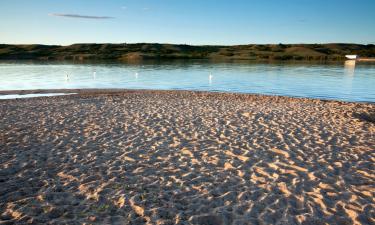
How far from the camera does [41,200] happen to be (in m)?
7.25

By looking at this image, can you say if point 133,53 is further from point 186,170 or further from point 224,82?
point 186,170

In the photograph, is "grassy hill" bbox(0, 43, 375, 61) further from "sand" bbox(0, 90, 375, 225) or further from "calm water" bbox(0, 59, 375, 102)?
"sand" bbox(0, 90, 375, 225)

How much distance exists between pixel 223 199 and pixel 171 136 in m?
5.76

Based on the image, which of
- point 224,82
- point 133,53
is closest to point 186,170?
point 224,82

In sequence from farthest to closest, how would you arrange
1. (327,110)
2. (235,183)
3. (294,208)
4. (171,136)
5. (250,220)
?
(327,110), (171,136), (235,183), (294,208), (250,220)

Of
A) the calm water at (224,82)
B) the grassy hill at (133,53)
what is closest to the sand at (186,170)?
the calm water at (224,82)

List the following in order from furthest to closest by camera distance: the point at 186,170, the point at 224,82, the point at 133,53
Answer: the point at 133,53 → the point at 224,82 → the point at 186,170

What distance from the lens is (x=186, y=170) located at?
921 cm

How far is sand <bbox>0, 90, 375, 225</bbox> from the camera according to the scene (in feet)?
22.2

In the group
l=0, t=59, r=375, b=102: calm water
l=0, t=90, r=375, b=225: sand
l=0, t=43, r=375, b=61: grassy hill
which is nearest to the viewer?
l=0, t=90, r=375, b=225: sand

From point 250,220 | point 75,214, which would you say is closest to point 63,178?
point 75,214

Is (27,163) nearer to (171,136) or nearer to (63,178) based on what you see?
(63,178)

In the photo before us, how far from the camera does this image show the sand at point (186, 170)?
267 inches

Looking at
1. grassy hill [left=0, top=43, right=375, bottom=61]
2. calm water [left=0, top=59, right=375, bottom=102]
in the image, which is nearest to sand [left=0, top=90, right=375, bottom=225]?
calm water [left=0, top=59, right=375, bottom=102]
